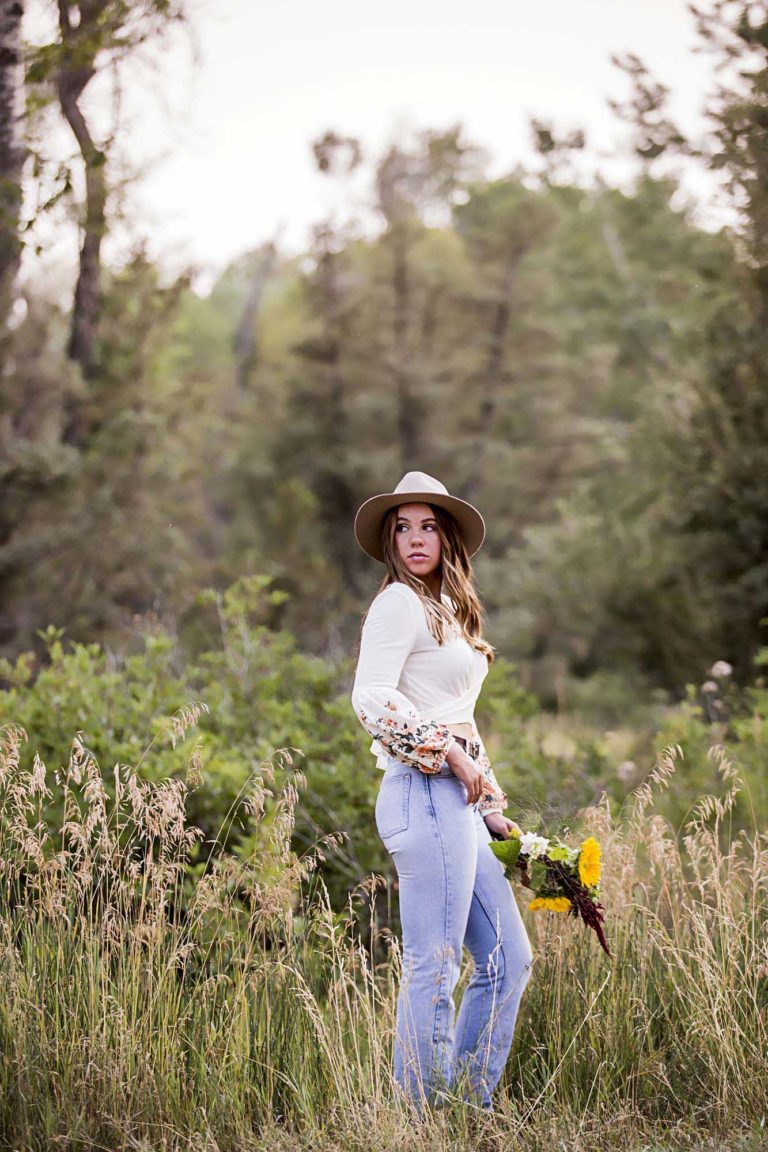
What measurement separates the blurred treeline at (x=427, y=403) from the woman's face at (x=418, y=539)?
162 centimetres

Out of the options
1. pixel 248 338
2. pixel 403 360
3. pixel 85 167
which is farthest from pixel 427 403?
pixel 85 167

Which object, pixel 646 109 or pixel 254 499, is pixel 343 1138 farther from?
pixel 254 499

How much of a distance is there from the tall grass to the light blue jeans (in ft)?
0.44

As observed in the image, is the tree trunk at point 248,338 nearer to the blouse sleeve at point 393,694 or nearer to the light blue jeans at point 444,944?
the blouse sleeve at point 393,694

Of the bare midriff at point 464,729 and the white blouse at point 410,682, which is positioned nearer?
the white blouse at point 410,682

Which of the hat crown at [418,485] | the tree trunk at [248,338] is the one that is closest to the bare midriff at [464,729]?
the hat crown at [418,485]

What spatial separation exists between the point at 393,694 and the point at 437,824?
416mm

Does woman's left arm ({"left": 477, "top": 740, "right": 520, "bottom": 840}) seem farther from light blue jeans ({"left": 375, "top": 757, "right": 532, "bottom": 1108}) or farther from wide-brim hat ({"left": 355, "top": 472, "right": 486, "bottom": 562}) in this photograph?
wide-brim hat ({"left": 355, "top": 472, "right": 486, "bottom": 562})

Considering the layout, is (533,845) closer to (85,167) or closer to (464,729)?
(464,729)

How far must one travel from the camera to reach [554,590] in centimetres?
2142

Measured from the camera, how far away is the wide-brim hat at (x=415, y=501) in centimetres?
403

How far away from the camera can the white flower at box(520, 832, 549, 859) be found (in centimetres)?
378

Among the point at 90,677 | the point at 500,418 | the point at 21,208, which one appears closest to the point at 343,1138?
the point at 90,677

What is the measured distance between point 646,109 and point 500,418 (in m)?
17.8
